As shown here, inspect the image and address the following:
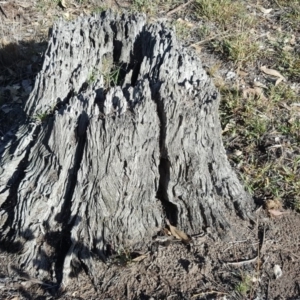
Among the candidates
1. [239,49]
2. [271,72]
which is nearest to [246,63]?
[239,49]

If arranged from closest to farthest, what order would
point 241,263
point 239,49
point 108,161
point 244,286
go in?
point 108,161 < point 244,286 < point 241,263 < point 239,49

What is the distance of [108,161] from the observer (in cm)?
328

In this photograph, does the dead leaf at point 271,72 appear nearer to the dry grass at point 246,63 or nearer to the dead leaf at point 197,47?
the dry grass at point 246,63

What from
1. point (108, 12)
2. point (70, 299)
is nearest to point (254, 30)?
point (108, 12)

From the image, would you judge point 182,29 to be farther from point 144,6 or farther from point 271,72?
point 271,72

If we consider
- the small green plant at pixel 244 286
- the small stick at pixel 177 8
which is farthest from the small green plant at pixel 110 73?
the small stick at pixel 177 8

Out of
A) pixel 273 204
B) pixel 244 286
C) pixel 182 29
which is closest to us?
pixel 244 286

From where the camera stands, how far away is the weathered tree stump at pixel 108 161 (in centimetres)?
326

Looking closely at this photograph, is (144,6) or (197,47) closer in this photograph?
(197,47)

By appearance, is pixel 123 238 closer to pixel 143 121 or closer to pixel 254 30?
pixel 143 121

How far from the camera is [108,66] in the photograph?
400 cm

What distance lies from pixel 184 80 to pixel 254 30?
2768 millimetres

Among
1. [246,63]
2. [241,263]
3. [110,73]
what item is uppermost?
[246,63]

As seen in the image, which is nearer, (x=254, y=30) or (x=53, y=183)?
(x=53, y=183)
